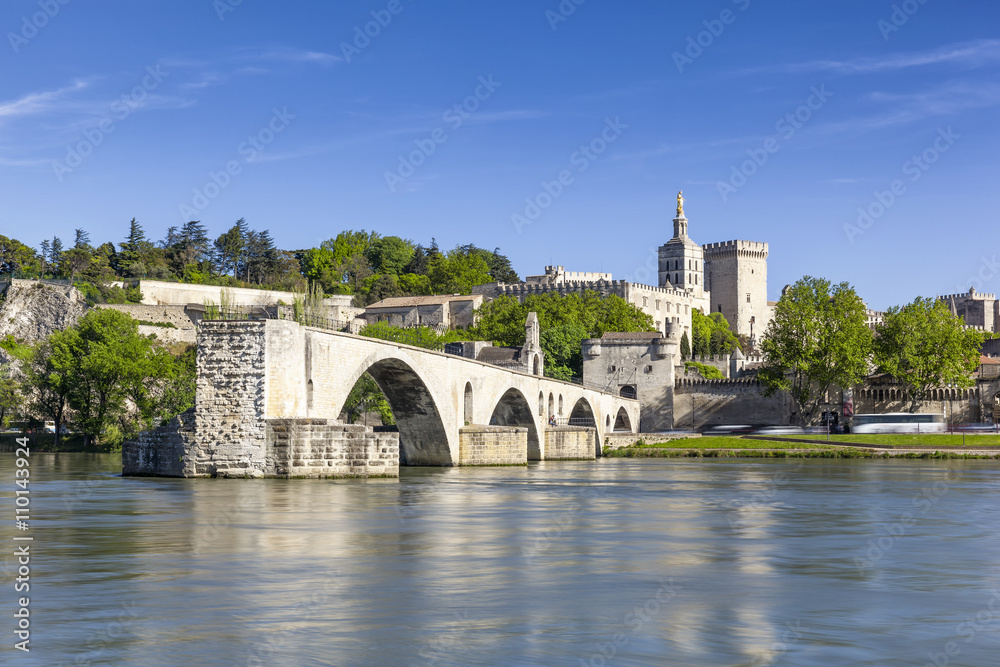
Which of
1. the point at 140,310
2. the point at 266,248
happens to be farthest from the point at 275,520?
the point at 266,248

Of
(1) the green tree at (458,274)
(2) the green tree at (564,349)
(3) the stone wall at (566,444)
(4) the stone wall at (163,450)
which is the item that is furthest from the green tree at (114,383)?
(1) the green tree at (458,274)

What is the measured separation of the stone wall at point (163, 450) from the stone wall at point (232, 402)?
1.73ft

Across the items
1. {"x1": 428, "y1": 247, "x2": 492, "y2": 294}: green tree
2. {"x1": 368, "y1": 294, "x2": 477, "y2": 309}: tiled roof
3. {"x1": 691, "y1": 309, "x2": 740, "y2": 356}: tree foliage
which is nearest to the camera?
{"x1": 368, "y1": 294, "x2": 477, "y2": 309}: tiled roof

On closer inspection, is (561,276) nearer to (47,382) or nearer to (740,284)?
(740,284)

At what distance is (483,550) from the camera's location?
56.1 ft

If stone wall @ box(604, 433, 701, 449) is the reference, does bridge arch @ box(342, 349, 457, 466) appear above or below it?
above

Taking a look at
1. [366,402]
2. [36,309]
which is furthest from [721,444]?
[36,309]

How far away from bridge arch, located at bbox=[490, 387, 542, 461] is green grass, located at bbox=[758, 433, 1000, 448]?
61.6 ft

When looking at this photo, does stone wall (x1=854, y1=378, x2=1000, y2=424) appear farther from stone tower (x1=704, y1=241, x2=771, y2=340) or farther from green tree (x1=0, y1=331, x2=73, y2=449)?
green tree (x1=0, y1=331, x2=73, y2=449)

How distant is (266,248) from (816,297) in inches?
2822

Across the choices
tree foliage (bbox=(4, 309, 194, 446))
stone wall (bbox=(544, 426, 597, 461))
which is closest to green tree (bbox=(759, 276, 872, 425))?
stone wall (bbox=(544, 426, 597, 461))

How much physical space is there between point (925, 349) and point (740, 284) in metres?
62.5

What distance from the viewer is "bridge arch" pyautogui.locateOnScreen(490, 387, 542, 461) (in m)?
56.7

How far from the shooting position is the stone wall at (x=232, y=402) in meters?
30.3
